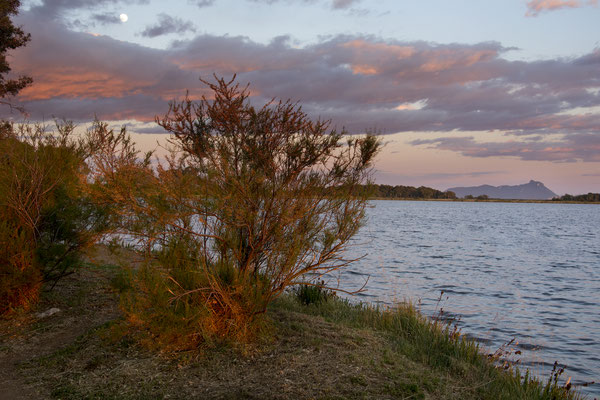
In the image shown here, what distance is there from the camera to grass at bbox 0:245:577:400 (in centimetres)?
543

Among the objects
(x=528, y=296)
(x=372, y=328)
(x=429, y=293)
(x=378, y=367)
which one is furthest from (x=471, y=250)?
(x=378, y=367)

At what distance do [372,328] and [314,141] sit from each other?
4.30 meters

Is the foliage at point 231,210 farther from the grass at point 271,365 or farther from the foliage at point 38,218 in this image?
the foliage at point 38,218

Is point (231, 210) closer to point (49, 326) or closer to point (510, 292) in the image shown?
point (49, 326)

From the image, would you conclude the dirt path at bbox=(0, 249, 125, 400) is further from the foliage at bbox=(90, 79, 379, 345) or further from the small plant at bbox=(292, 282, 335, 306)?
the small plant at bbox=(292, 282, 335, 306)

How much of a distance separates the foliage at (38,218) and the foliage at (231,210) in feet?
8.52

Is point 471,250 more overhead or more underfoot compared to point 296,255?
more underfoot

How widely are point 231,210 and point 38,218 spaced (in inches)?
187

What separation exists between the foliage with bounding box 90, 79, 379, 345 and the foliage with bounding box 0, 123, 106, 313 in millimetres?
2596

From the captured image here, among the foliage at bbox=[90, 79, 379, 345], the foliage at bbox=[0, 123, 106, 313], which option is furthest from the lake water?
the foliage at bbox=[0, 123, 106, 313]

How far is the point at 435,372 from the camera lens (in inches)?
258

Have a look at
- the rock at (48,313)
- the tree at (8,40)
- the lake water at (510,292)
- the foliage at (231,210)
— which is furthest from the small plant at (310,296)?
the tree at (8,40)

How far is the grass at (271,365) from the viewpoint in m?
5.43

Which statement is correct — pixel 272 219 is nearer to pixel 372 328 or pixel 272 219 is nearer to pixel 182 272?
pixel 182 272
